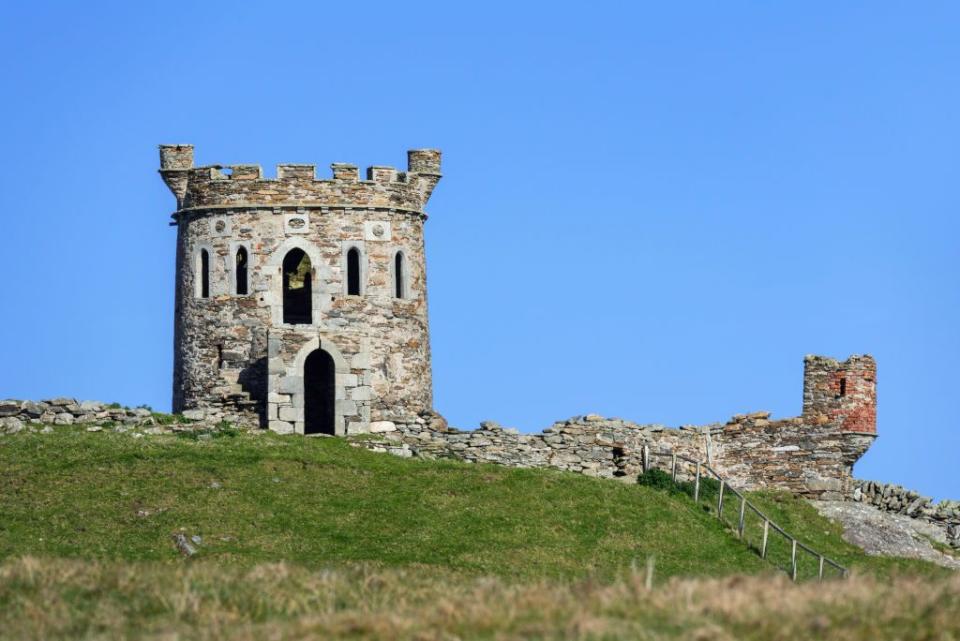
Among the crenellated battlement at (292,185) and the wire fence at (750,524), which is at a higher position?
the crenellated battlement at (292,185)

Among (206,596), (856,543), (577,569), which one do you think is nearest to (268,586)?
(206,596)

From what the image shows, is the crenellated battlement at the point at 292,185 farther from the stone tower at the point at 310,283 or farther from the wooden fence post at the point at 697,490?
the wooden fence post at the point at 697,490

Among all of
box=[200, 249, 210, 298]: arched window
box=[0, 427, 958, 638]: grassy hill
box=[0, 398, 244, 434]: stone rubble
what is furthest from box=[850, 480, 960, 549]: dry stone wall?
box=[200, 249, 210, 298]: arched window

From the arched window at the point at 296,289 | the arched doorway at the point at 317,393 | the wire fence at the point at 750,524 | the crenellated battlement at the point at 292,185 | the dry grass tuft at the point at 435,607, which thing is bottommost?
the dry grass tuft at the point at 435,607

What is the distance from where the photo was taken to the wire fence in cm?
3828

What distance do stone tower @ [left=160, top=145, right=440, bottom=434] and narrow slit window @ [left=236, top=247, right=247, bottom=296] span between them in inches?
1.0

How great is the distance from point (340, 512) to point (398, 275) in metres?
11.2

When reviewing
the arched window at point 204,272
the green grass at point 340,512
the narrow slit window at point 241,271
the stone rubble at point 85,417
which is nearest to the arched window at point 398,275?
the narrow slit window at point 241,271

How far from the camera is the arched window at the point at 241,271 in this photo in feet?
159

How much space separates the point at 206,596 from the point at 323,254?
83.3ft

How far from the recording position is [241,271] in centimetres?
4878

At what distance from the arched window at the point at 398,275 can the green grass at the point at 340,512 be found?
557 cm

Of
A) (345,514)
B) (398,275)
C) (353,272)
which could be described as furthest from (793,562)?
(353,272)

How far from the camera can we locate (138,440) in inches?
1703
